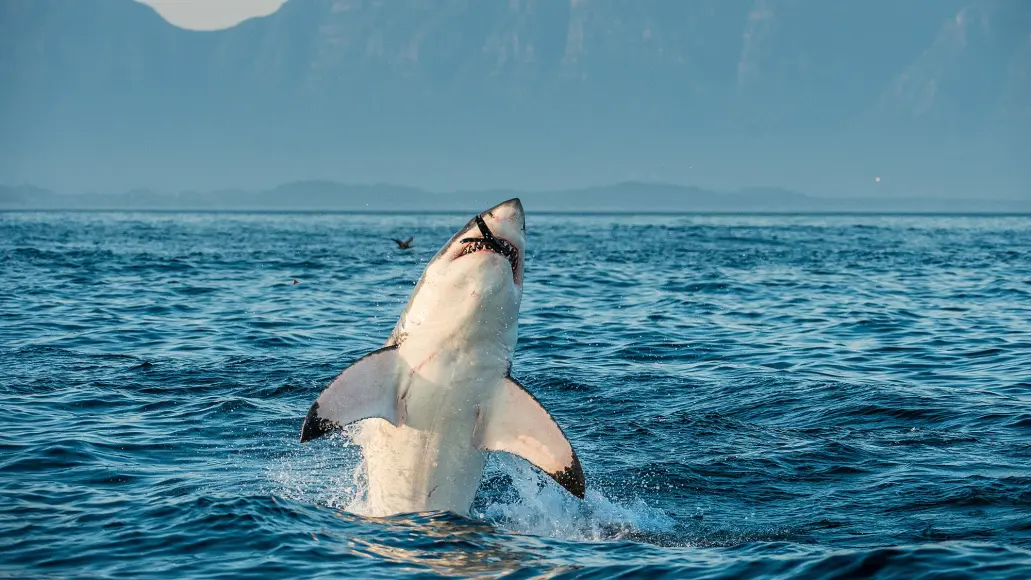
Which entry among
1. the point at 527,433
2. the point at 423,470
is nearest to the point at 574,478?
the point at 527,433

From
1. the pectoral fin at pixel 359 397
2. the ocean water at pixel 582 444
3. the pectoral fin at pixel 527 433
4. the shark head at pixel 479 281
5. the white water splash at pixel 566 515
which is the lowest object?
the white water splash at pixel 566 515

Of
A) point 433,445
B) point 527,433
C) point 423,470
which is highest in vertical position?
point 527,433

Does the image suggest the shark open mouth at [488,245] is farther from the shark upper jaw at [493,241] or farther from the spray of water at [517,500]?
the spray of water at [517,500]

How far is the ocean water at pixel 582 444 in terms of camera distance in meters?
8.73

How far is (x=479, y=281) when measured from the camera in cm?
898

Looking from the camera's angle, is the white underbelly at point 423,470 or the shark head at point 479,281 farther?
the white underbelly at point 423,470

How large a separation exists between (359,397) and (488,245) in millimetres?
1776

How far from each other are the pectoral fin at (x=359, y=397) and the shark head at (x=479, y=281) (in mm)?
432

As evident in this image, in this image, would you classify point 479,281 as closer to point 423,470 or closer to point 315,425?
point 315,425

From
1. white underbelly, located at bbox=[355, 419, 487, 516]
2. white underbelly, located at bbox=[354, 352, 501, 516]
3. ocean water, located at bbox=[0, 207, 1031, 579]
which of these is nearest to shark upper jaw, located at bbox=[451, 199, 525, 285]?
white underbelly, located at bbox=[354, 352, 501, 516]

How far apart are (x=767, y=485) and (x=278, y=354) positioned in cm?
1077

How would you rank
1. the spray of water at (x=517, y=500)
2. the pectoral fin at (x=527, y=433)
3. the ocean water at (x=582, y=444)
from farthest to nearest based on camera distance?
the spray of water at (x=517, y=500) → the pectoral fin at (x=527, y=433) → the ocean water at (x=582, y=444)

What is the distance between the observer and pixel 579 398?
16094 mm

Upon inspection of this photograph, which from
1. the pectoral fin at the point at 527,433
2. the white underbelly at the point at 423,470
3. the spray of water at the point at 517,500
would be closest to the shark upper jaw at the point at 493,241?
the pectoral fin at the point at 527,433
